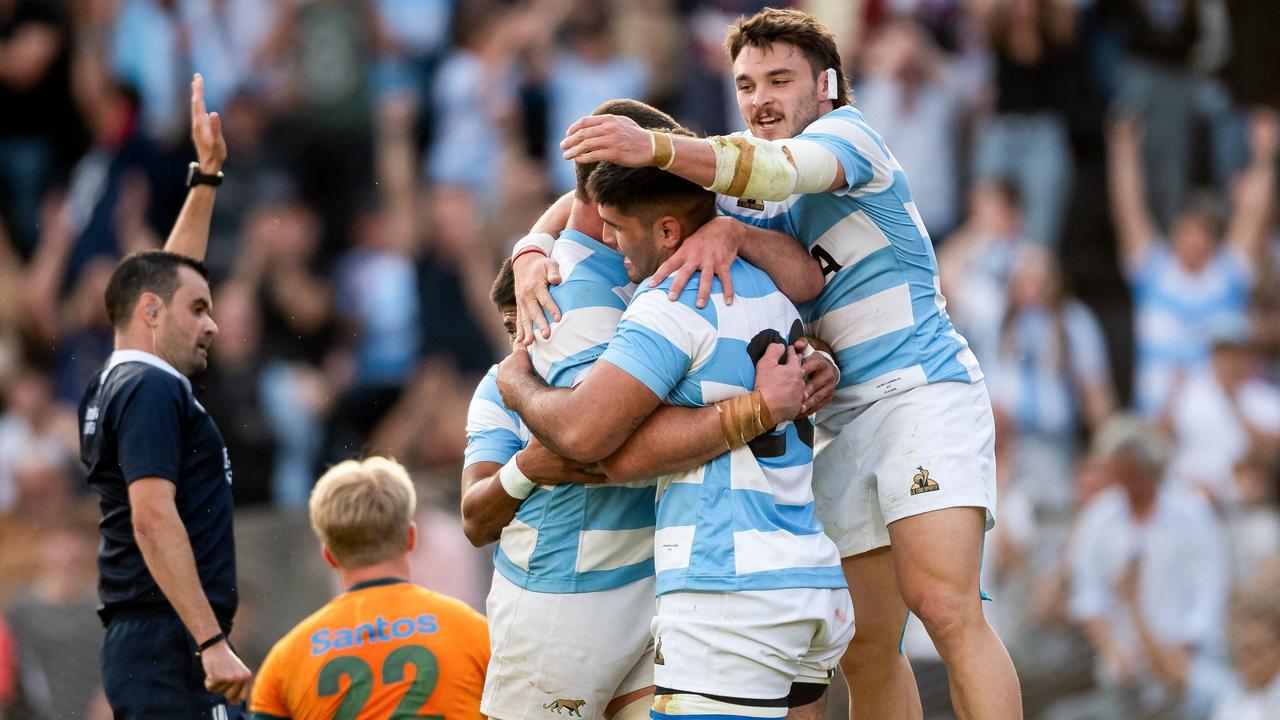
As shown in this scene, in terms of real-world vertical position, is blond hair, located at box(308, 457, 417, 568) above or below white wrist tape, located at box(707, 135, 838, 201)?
below

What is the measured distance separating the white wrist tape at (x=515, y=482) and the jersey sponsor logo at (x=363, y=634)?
0.68m

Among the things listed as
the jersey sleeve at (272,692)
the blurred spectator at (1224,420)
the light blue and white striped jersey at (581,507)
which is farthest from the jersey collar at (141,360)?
the blurred spectator at (1224,420)

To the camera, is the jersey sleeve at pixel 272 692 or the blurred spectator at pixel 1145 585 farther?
the blurred spectator at pixel 1145 585

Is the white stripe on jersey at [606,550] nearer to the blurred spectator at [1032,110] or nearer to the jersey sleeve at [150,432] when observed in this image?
the jersey sleeve at [150,432]

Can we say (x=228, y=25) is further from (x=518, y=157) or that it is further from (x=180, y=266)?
(x=180, y=266)

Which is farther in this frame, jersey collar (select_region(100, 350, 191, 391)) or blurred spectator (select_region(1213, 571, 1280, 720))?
blurred spectator (select_region(1213, 571, 1280, 720))

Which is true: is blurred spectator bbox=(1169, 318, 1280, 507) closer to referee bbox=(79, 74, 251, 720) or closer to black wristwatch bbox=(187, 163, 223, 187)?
black wristwatch bbox=(187, 163, 223, 187)

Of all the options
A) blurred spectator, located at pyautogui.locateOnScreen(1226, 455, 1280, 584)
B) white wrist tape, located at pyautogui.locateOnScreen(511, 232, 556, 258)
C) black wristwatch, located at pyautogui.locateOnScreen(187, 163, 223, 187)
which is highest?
black wristwatch, located at pyautogui.locateOnScreen(187, 163, 223, 187)

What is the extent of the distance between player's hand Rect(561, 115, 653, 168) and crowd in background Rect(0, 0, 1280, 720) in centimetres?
597

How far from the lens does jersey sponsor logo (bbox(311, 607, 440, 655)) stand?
17.3 ft

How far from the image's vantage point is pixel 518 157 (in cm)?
1387

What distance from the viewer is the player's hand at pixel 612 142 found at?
4.46m

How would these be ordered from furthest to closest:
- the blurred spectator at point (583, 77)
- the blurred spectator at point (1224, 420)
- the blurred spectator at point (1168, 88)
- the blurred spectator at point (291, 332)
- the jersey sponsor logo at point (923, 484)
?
the blurred spectator at point (583, 77) < the blurred spectator at point (1168, 88) < the blurred spectator at point (291, 332) < the blurred spectator at point (1224, 420) < the jersey sponsor logo at point (923, 484)

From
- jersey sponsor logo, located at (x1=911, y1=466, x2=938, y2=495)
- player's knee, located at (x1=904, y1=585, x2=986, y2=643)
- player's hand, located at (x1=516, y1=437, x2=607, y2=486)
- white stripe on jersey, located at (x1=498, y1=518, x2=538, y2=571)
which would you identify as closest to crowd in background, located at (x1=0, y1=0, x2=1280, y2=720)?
player's knee, located at (x1=904, y1=585, x2=986, y2=643)
